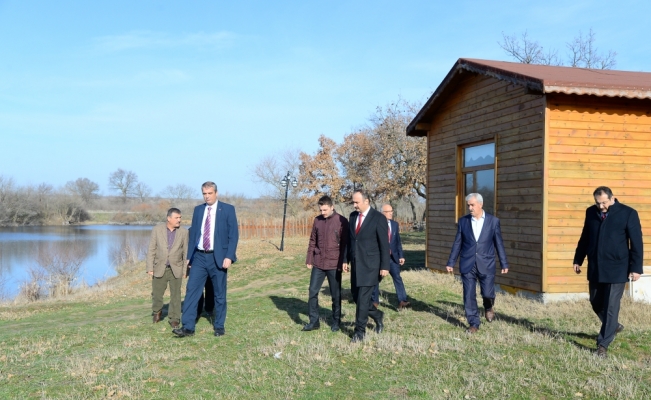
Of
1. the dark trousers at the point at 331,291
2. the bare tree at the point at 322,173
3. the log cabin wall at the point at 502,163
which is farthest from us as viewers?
the bare tree at the point at 322,173

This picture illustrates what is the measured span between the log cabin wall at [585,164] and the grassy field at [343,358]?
3.36 ft

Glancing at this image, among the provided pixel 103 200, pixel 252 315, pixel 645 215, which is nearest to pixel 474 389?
pixel 252 315

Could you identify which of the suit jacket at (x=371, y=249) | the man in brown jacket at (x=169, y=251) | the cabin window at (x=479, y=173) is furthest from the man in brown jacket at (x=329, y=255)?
the cabin window at (x=479, y=173)

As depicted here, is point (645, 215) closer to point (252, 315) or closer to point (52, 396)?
point (252, 315)

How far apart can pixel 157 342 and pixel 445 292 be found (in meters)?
5.93

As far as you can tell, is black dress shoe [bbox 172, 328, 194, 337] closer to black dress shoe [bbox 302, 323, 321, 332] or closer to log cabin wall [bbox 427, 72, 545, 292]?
black dress shoe [bbox 302, 323, 321, 332]

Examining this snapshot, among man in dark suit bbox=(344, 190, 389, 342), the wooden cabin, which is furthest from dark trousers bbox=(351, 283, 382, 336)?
the wooden cabin

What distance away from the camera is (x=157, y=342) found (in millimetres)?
7316

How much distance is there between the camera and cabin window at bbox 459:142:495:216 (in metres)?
11.6

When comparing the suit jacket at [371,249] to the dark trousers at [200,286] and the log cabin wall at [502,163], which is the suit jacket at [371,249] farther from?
the log cabin wall at [502,163]

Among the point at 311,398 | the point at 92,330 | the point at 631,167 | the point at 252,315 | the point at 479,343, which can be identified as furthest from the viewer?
the point at 631,167

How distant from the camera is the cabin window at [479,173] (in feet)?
38.2

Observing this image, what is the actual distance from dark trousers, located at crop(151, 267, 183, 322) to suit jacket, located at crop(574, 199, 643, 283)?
18.8 ft

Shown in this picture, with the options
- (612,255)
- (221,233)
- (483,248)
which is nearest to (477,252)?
(483,248)
